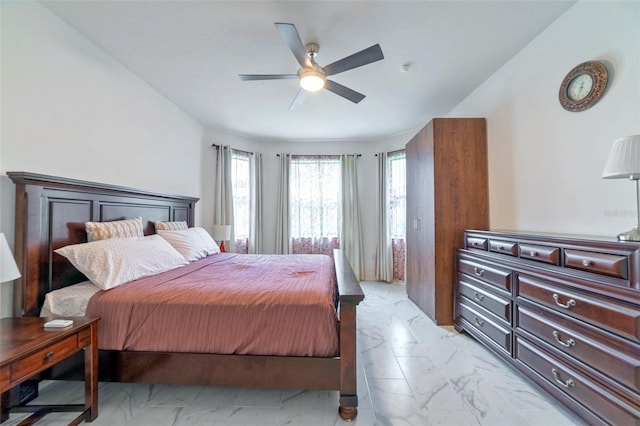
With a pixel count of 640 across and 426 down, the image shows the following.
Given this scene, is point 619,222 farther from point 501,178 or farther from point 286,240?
point 286,240

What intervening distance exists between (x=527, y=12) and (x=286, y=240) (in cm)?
409

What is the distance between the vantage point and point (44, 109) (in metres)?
1.80

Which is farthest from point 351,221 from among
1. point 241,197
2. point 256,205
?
point 241,197

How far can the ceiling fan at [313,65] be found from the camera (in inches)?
69.0

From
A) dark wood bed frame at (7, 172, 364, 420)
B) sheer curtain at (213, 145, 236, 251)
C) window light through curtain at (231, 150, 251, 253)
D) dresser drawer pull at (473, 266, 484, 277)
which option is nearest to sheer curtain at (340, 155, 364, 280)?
window light through curtain at (231, 150, 251, 253)

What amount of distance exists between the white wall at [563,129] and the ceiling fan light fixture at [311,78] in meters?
1.83

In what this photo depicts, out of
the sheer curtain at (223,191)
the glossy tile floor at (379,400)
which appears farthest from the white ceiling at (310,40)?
the glossy tile floor at (379,400)

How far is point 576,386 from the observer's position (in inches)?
55.9

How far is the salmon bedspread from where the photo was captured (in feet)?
4.92

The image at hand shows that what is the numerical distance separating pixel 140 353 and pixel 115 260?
64 centimetres

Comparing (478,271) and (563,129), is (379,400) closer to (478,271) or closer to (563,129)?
(478,271)

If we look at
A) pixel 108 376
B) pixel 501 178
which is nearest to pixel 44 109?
pixel 108 376

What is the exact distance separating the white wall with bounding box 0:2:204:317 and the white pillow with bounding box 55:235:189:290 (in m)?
0.39

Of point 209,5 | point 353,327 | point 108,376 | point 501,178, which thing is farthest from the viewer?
point 501,178
